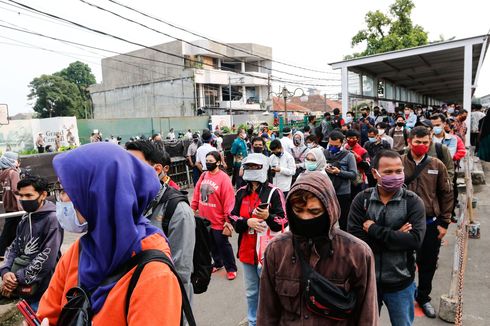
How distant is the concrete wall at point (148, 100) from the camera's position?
3753 centimetres

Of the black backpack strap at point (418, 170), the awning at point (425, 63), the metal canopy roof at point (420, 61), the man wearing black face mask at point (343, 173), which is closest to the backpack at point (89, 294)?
the black backpack strap at point (418, 170)

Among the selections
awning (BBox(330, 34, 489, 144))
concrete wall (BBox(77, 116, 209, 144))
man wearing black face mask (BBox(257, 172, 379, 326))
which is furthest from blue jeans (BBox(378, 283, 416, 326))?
concrete wall (BBox(77, 116, 209, 144))

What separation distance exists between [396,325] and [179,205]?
74.7 inches

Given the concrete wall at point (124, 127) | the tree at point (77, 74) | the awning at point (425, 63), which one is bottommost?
the concrete wall at point (124, 127)

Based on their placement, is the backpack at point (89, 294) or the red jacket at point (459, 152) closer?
the backpack at point (89, 294)

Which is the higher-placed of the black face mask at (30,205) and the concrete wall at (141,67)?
the concrete wall at (141,67)

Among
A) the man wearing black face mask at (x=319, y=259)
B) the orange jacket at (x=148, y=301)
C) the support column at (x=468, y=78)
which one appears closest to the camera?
the orange jacket at (x=148, y=301)

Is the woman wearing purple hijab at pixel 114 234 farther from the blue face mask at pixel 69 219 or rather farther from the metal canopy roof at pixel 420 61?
the metal canopy roof at pixel 420 61

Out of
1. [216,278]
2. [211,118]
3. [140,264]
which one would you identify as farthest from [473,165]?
[211,118]

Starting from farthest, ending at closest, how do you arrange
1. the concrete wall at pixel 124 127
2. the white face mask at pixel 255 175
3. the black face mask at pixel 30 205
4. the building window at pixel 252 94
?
the building window at pixel 252 94 < the concrete wall at pixel 124 127 < the white face mask at pixel 255 175 < the black face mask at pixel 30 205

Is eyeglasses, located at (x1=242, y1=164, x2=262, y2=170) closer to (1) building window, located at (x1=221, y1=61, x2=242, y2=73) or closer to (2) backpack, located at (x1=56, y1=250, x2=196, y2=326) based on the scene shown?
(2) backpack, located at (x1=56, y1=250, x2=196, y2=326)

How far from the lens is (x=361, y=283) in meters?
1.76

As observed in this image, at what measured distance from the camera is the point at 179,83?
37.7 metres

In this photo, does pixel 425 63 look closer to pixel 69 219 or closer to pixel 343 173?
pixel 343 173
